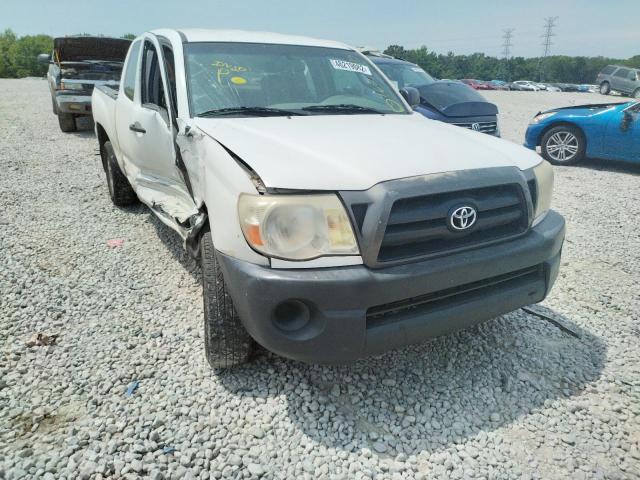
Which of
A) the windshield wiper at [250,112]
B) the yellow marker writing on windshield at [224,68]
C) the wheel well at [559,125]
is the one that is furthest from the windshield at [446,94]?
the windshield wiper at [250,112]

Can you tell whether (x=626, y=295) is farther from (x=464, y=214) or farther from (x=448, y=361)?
(x=464, y=214)

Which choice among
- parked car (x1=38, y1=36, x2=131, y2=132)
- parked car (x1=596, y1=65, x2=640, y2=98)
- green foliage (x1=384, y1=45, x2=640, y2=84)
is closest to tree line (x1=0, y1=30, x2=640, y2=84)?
green foliage (x1=384, y1=45, x2=640, y2=84)

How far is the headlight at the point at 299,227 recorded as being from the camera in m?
1.99

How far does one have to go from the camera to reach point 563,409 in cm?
239

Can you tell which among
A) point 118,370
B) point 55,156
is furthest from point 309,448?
point 55,156

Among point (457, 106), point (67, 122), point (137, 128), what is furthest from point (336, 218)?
point (67, 122)

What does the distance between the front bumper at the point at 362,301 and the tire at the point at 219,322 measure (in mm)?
198

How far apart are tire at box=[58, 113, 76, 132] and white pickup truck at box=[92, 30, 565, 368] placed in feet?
25.8

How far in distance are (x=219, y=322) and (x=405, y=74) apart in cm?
756

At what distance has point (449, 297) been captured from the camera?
90.0 inches

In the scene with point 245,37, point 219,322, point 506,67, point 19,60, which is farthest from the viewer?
point 506,67

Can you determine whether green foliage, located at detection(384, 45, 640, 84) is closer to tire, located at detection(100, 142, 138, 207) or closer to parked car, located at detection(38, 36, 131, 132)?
parked car, located at detection(38, 36, 131, 132)

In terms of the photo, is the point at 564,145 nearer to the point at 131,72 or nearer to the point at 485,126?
the point at 485,126

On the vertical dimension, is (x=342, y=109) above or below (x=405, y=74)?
below
